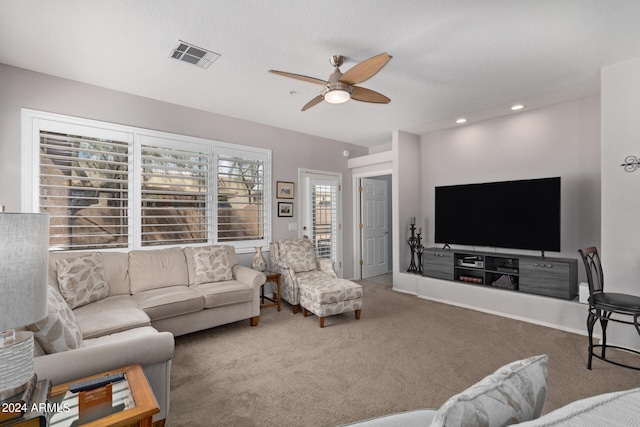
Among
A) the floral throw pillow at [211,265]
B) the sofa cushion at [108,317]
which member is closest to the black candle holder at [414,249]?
the floral throw pillow at [211,265]

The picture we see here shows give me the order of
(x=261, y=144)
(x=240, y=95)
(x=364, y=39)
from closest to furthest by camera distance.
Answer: (x=364, y=39), (x=240, y=95), (x=261, y=144)

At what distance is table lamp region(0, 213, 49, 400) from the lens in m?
0.91

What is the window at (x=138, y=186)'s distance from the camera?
315cm

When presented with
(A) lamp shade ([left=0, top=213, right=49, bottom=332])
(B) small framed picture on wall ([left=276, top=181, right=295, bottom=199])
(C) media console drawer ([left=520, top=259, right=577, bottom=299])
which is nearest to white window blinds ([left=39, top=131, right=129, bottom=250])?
(B) small framed picture on wall ([left=276, top=181, right=295, bottom=199])

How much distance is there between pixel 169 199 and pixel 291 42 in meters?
2.54

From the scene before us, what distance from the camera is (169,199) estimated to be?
3.90m

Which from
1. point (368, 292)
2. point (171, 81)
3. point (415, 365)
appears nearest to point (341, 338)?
point (415, 365)

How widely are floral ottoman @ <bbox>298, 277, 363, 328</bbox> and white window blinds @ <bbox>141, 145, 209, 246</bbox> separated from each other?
5.42ft

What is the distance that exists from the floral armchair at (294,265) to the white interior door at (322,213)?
2.11 feet

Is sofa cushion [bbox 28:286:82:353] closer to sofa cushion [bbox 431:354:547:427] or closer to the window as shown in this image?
sofa cushion [bbox 431:354:547:427]

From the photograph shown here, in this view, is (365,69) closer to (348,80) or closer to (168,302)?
(348,80)

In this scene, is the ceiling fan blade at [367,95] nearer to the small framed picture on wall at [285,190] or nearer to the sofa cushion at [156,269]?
the small framed picture on wall at [285,190]

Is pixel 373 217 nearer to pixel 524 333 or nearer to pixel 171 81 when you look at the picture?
pixel 524 333

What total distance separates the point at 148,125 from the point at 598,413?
4.40 metres
